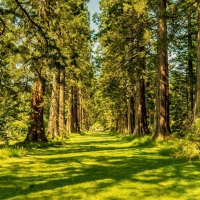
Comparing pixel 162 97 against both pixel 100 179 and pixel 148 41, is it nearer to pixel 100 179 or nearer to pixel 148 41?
pixel 148 41

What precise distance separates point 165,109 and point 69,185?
39.5ft

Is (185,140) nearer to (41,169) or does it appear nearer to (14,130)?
(14,130)

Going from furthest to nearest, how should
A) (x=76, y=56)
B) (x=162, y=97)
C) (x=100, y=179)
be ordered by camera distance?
(x=76, y=56), (x=162, y=97), (x=100, y=179)

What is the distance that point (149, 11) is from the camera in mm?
21531

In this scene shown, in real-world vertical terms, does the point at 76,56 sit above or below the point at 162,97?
above

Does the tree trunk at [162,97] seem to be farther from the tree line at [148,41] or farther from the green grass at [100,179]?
the green grass at [100,179]

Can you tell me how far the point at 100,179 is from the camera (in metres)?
9.26

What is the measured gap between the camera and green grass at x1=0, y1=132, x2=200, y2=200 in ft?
24.5

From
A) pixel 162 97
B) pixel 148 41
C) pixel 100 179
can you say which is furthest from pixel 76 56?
pixel 100 179

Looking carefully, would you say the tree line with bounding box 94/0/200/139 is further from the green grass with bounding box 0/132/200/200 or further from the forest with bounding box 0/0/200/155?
the green grass with bounding box 0/132/200/200

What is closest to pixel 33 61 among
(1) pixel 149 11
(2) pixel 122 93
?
(1) pixel 149 11

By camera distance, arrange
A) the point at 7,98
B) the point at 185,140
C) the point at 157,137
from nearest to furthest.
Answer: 1. the point at 185,140
2. the point at 7,98
3. the point at 157,137

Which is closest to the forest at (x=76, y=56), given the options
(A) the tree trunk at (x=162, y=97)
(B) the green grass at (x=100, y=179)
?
(A) the tree trunk at (x=162, y=97)

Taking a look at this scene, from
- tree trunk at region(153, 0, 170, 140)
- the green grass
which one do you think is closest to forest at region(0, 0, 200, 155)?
tree trunk at region(153, 0, 170, 140)
